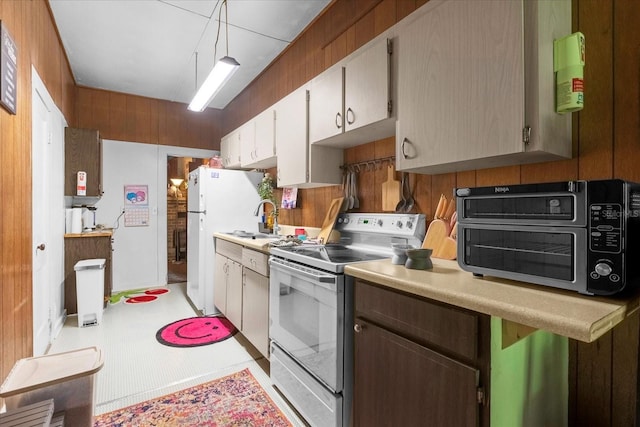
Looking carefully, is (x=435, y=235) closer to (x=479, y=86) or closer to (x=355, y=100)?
(x=479, y=86)

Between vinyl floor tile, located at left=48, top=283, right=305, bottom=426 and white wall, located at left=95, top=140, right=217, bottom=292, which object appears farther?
white wall, located at left=95, top=140, right=217, bottom=292

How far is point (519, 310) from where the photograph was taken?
847 millimetres

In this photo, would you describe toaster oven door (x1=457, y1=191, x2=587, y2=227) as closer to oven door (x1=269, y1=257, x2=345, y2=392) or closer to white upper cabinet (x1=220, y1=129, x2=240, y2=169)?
oven door (x1=269, y1=257, x2=345, y2=392)

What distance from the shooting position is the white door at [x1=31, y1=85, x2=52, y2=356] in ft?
7.13

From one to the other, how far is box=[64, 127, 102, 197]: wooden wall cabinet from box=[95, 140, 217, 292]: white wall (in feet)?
2.60

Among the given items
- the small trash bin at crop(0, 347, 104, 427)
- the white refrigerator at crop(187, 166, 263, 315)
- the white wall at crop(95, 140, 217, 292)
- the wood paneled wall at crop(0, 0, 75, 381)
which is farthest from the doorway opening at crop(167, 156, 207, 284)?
the small trash bin at crop(0, 347, 104, 427)

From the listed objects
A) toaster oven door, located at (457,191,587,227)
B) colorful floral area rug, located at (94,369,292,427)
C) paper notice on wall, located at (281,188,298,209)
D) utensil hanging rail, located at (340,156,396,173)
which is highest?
utensil hanging rail, located at (340,156,396,173)

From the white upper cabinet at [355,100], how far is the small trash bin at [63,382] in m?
1.80

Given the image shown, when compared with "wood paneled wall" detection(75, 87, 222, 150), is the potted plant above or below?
below

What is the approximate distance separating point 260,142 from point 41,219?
6.14 ft

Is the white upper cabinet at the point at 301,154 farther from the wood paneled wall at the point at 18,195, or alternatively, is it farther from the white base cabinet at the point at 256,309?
the wood paneled wall at the point at 18,195

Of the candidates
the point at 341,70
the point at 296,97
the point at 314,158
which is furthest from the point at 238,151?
the point at 341,70

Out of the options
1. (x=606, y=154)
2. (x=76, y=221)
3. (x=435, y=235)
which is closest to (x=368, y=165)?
(x=435, y=235)

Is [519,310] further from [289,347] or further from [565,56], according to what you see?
[289,347]
